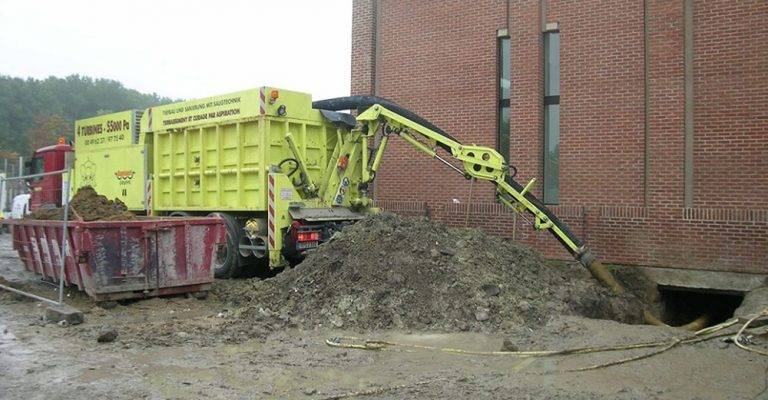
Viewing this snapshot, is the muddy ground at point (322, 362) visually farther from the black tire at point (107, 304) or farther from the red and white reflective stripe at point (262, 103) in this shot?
the red and white reflective stripe at point (262, 103)

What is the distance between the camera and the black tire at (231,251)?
11.6 metres

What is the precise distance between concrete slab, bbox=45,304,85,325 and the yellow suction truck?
137 inches

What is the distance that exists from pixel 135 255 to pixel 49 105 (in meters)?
75.7

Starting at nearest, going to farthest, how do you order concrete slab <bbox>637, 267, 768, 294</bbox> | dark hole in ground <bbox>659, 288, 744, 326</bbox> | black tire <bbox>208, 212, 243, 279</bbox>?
concrete slab <bbox>637, 267, 768, 294</bbox>
dark hole in ground <bbox>659, 288, 744, 326</bbox>
black tire <bbox>208, 212, 243, 279</bbox>

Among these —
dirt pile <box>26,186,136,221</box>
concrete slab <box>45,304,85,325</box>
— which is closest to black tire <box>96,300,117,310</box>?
concrete slab <box>45,304,85,325</box>

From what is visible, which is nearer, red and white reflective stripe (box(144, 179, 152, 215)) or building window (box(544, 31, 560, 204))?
building window (box(544, 31, 560, 204))

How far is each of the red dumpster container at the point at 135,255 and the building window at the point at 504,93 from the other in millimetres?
6403

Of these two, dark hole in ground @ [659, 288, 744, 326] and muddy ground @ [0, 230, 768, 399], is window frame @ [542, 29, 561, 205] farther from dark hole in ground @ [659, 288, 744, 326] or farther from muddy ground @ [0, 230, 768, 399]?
muddy ground @ [0, 230, 768, 399]

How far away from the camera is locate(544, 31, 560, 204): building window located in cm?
1286

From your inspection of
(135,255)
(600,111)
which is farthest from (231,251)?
(600,111)

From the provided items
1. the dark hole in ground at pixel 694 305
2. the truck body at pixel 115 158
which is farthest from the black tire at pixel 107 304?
the dark hole in ground at pixel 694 305

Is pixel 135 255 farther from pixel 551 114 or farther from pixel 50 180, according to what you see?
pixel 50 180

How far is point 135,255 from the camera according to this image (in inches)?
352

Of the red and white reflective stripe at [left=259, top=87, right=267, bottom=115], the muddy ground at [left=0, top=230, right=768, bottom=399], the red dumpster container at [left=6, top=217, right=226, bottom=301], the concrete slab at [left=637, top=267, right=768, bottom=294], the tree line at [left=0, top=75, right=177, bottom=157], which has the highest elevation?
the tree line at [left=0, top=75, right=177, bottom=157]
